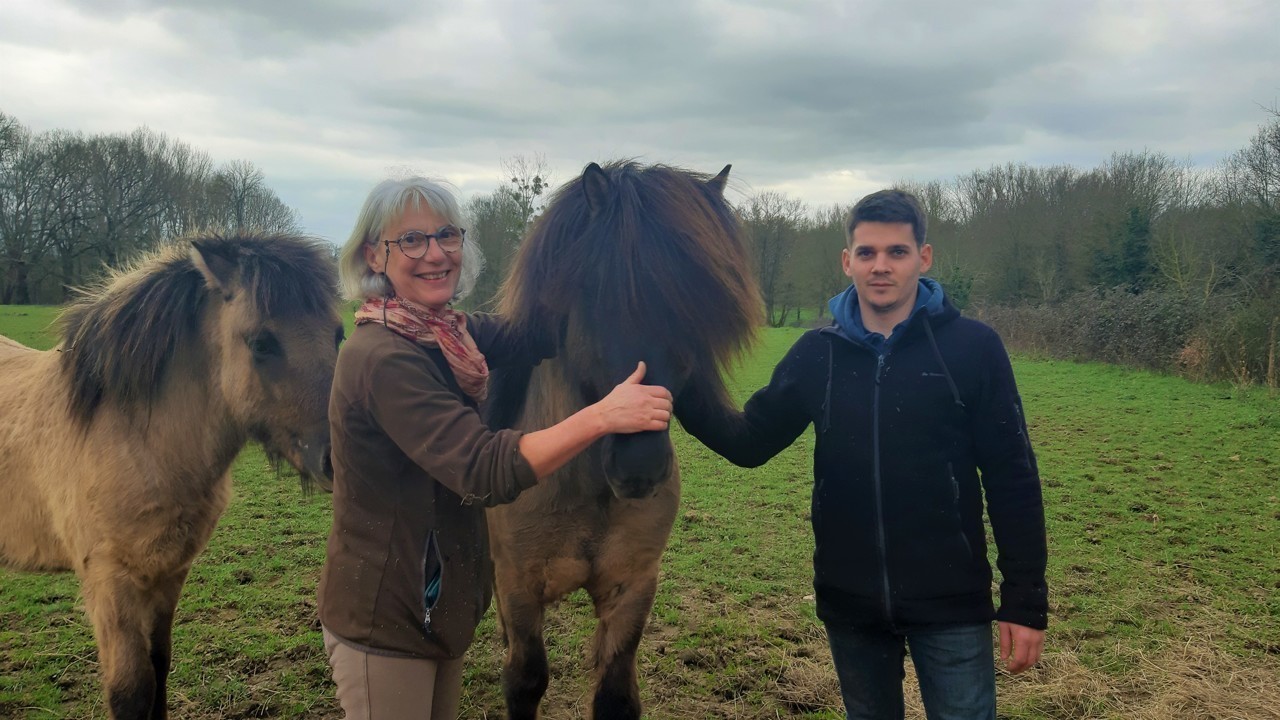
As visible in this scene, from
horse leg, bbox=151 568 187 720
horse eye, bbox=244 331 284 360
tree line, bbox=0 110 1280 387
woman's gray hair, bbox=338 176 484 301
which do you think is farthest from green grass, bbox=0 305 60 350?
woman's gray hair, bbox=338 176 484 301

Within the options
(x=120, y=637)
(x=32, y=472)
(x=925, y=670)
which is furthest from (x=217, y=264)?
(x=925, y=670)

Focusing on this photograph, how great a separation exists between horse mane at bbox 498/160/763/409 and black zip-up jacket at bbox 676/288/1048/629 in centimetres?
32

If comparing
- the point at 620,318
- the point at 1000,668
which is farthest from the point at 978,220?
the point at 620,318

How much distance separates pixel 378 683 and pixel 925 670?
154 cm

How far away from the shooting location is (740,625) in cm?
420

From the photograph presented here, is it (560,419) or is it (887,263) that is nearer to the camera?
(887,263)

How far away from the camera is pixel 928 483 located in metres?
2.02

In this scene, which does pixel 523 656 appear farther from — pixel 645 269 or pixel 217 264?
pixel 217 264

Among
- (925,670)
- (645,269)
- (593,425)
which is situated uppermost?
(645,269)

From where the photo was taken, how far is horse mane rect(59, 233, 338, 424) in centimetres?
275

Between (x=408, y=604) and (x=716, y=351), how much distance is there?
1068 mm

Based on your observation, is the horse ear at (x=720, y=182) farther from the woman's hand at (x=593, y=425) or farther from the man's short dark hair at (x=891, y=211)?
the woman's hand at (x=593, y=425)

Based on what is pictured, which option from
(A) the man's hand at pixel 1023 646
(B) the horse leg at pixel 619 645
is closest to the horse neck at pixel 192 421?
(B) the horse leg at pixel 619 645

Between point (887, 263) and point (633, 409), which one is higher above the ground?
point (887, 263)
